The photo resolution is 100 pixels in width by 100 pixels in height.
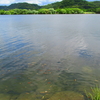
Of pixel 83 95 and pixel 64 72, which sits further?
pixel 64 72

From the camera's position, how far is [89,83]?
973cm

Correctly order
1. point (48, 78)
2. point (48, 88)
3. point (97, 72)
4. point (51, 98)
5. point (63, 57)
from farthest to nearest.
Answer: point (63, 57)
point (97, 72)
point (48, 78)
point (48, 88)
point (51, 98)

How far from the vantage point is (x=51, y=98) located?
26.1 ft

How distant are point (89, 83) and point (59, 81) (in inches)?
93.5

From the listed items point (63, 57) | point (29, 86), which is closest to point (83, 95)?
point (29, 86)

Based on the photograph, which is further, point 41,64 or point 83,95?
point 41,64

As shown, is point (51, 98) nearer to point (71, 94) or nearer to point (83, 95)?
point (71, 94)

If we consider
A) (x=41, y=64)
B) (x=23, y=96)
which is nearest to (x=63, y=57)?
(x=41, y=64)

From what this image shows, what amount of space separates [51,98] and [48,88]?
1.20 meters

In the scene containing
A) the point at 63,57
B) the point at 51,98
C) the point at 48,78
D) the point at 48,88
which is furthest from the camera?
the point at 63,57

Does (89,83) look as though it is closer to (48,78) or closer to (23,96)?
(48,78)

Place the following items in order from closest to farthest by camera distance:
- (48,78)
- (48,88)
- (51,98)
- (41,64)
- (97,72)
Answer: (51,98) < (48,88) < (48,78) < (97,72) < (41,64)

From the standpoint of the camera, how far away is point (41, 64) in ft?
43.6

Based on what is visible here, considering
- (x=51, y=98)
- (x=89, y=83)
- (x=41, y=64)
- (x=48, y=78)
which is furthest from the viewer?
(x=41, y=64)
